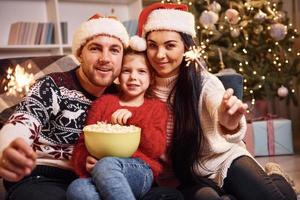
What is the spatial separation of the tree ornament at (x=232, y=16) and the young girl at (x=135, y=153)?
182cm

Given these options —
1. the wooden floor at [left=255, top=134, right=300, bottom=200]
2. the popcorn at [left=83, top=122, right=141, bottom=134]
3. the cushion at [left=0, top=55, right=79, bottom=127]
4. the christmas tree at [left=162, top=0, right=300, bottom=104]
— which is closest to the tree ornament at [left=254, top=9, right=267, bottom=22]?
the christmas tree at [left=162, top=0, right=300, bottom=104]

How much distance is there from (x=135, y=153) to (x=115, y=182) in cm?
19

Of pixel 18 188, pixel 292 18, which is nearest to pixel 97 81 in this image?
pixel 18 188

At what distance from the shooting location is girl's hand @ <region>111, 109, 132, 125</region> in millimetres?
1247

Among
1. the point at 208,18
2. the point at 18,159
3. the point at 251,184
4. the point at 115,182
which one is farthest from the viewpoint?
the point at 208,18

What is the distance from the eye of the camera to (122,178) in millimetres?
1094

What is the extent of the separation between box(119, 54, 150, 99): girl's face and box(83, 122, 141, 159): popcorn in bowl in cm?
19

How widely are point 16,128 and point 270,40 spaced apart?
8.32 feet

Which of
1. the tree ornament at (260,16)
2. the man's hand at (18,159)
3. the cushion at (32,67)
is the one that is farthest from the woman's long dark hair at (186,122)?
the tree ornament at (260,16)

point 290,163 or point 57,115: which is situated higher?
point 57,115

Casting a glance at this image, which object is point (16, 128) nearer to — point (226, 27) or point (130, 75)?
point (130, 75)

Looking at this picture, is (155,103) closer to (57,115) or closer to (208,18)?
(57,115)

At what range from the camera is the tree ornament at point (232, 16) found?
3.01 metres

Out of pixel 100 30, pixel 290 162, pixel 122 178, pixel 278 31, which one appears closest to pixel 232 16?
pixel 278 31
